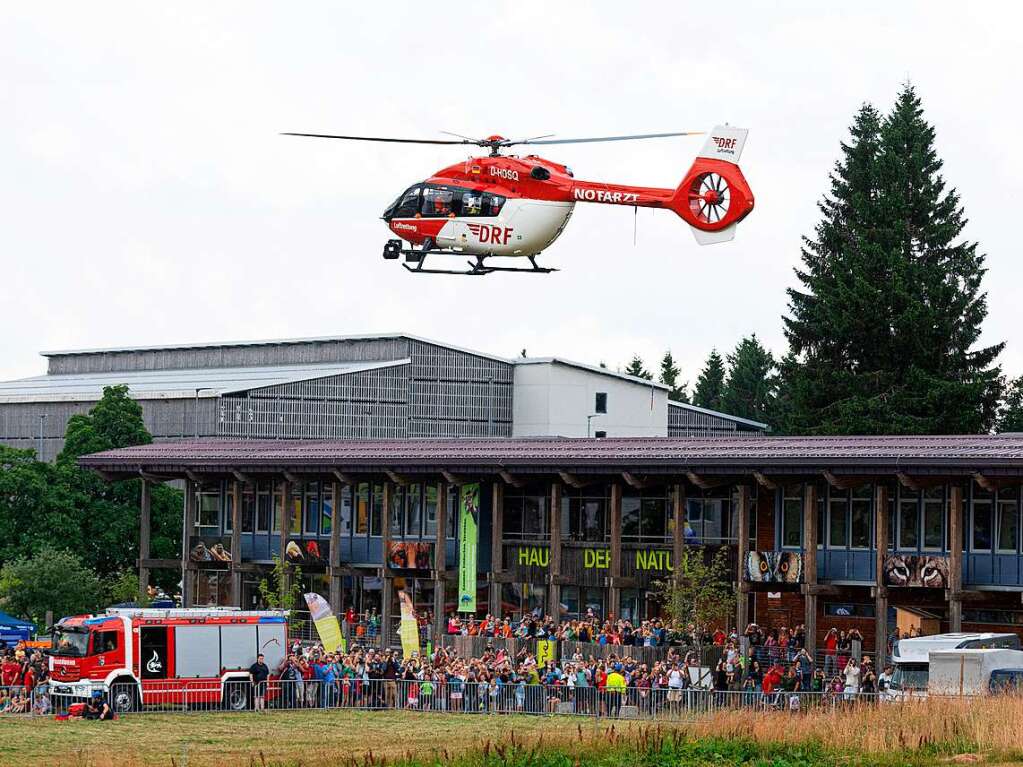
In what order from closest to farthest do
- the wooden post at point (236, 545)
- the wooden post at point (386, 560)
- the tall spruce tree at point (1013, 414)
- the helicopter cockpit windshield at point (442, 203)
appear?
the helicopter cockpit windshield at point (442, 203), the wooden post at point (386, 560), the wooden post at point (236, 545), the tall spruce tree at point (1013, 414)

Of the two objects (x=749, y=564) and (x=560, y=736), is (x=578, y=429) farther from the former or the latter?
(x=560, y=736)

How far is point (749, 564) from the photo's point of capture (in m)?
52.4

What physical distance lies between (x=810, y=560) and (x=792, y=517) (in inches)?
135

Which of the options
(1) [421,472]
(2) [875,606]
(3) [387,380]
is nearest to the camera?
(2) [875,606]

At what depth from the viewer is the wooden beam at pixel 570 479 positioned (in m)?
55.4

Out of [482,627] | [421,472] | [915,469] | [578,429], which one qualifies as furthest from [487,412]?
[915,469]

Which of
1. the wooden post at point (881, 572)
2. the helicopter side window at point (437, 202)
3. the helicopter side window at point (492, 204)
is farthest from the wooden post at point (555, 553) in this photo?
the helicopter side window at point (492, 204)

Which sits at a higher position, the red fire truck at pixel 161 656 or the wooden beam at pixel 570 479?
the wooden beam at pixel 570 479

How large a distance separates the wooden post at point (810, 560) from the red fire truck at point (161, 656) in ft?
44.8

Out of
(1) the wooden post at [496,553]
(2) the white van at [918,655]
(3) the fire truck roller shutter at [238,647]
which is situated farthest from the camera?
(1) the wooden post at [496,553]

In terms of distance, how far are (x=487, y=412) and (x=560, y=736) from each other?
61.1m

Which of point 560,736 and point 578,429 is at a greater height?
point 578,429

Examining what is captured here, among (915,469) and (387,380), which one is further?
(387,380)

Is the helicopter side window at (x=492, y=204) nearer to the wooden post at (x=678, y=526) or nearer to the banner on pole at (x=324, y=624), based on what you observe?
the wooden post at (x=678, y=526)
